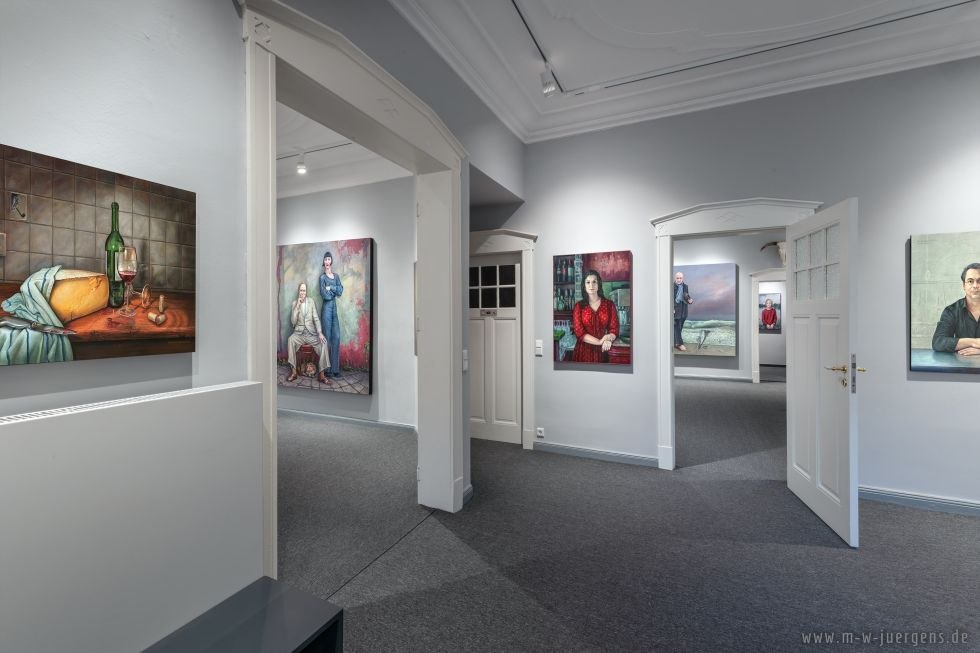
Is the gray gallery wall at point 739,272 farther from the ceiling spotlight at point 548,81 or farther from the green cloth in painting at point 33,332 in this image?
the green cloth in painting at point 33,332

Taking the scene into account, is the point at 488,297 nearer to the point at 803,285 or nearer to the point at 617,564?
the point at 803,285

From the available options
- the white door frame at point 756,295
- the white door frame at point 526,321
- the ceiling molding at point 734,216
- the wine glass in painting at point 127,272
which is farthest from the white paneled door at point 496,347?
the white door frame at point 756,295

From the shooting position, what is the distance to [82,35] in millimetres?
1150

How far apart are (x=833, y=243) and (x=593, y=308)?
1876 millimetres

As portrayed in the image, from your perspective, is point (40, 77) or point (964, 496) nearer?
point (40, 77)

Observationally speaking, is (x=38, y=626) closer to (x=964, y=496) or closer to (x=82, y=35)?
(x=82, y=35)

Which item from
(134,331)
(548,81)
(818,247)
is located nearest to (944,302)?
(818,247)

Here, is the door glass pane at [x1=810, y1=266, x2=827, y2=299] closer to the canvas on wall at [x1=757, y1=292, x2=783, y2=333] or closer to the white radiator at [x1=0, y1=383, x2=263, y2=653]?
the white radiator at [x1=0, y1=383, x2=263, y2=653]

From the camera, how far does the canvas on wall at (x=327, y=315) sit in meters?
5.18

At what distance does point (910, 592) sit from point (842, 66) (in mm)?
3594

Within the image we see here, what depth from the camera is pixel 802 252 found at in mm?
3197

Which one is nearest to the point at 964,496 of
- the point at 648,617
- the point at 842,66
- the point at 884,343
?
the point at 884,343

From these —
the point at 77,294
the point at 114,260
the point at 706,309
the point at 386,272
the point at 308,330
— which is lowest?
the point at 308,330

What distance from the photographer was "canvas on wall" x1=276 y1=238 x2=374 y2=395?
518cm
